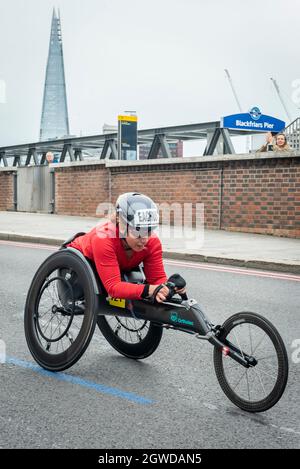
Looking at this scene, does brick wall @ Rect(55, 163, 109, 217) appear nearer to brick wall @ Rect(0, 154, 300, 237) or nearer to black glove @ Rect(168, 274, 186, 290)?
brick wall @ Rect(0, 154, 300, 237)

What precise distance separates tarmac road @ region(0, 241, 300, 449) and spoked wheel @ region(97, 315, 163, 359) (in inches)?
3.4

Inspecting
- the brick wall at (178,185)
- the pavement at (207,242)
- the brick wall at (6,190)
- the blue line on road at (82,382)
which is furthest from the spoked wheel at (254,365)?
the brick wall at (6,190)

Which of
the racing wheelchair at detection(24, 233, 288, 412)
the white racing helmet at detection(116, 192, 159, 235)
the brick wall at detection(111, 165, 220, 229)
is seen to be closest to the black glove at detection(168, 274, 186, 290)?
the racing wheelchair at detection(24, 233, 288, 412)

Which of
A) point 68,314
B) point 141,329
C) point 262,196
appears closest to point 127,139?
point 262,196

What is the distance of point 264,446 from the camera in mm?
2984

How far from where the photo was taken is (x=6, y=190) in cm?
2347

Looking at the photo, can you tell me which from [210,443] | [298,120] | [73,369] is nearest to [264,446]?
[210,443]

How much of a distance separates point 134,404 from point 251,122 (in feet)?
55.5

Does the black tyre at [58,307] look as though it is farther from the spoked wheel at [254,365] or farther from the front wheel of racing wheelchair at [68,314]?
the spoked wheel at [254,365]

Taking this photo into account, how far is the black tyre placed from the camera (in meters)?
3.85

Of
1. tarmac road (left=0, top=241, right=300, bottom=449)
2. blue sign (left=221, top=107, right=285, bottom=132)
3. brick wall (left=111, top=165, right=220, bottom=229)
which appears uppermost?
blue sign (left=221, top=107, right=285, bottom=132)

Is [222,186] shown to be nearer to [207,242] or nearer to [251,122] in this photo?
[207,242]

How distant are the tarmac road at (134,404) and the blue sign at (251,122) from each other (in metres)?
13.6

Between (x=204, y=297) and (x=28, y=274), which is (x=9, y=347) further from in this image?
(x=28, y=274)
